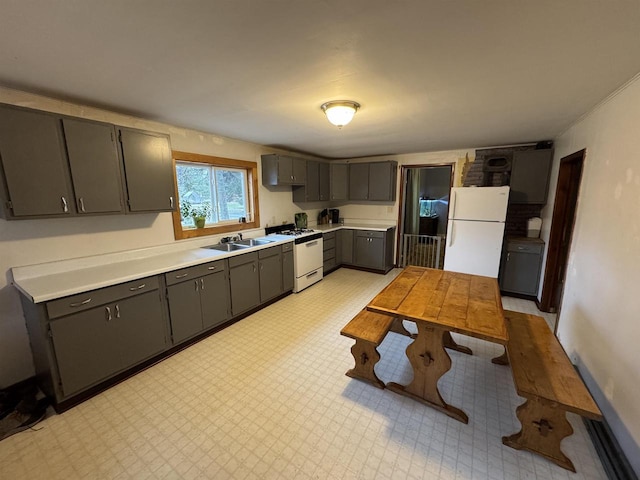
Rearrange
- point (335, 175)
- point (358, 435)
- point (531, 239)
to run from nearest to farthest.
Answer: point (358, 435) → point (531, 239) → point (335, 175)

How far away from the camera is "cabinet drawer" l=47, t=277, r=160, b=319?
1748mm

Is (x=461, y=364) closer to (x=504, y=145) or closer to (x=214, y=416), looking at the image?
(x=214, y=416)

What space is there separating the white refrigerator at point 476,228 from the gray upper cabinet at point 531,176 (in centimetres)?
52

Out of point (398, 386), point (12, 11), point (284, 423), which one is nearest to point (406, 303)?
point (398, 386)

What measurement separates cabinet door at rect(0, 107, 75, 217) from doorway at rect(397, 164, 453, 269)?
15.7 ft

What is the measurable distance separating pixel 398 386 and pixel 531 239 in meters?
3.18

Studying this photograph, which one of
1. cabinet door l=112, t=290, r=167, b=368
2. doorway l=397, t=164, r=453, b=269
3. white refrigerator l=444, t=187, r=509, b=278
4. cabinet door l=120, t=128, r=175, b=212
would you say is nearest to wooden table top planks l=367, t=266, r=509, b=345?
white refrigerator l=444, t=187, r=509, b=278

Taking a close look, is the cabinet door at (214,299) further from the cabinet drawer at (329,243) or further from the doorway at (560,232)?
the doorway at (560,232)

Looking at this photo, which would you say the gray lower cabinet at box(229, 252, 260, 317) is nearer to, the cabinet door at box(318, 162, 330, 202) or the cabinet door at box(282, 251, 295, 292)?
the cabinet door at box(282, 251, 295, 292)

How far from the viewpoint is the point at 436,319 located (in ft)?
5.56

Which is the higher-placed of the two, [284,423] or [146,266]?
[146,266]

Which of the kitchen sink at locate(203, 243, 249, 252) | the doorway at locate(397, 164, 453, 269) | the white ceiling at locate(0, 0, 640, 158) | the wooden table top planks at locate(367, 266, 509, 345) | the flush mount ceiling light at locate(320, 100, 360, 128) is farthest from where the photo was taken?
the doorway at locate(397, 164, 453, 269)

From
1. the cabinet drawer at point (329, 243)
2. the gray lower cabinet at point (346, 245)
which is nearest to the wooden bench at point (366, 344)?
the cabinet drawer at point (329, 243)

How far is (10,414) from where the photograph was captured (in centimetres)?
178
